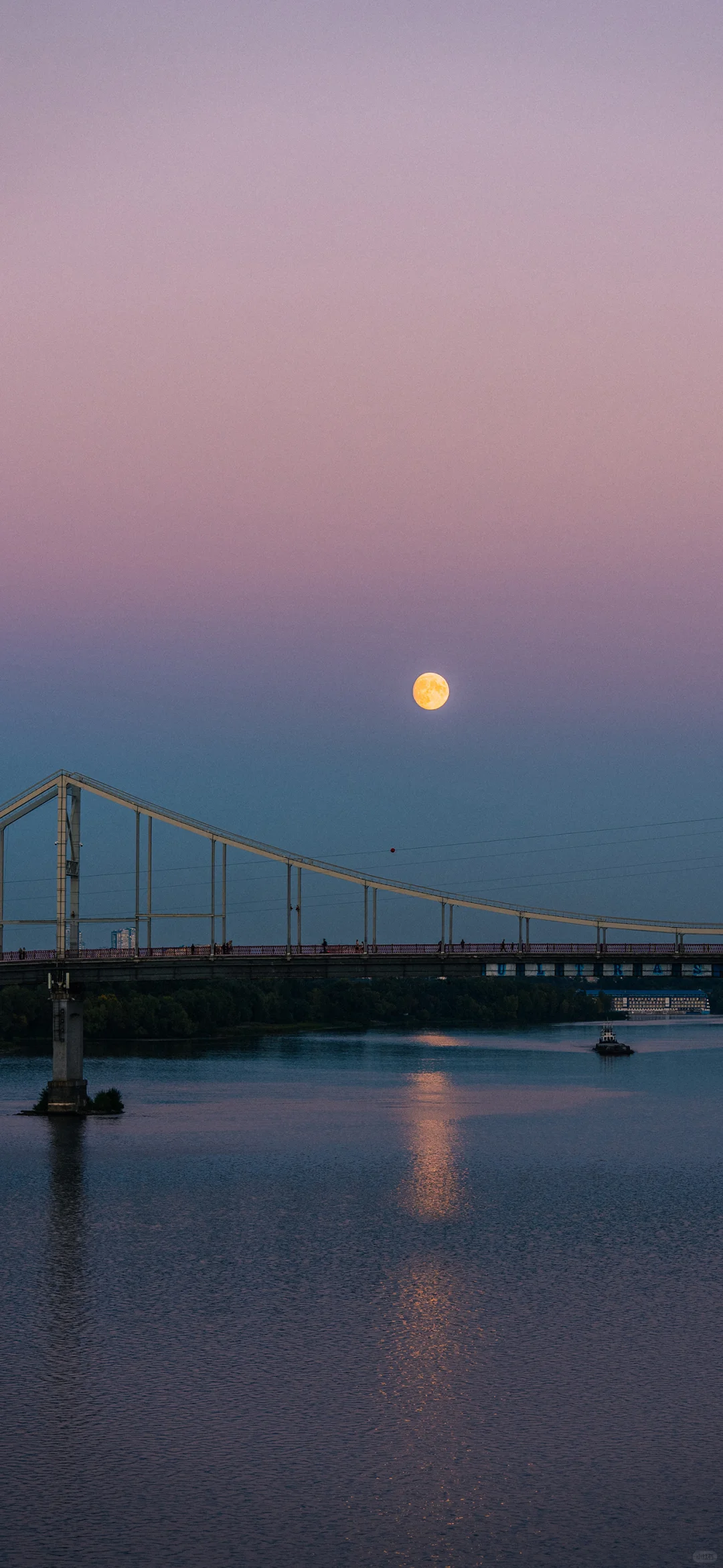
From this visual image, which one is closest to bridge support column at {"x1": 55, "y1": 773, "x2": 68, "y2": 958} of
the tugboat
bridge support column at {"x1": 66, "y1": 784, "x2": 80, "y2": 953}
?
bridge support column at {"x1": 66, "y1": 784, "x2": 80, "y2": 953}

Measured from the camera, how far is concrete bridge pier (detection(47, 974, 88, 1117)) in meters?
78.4

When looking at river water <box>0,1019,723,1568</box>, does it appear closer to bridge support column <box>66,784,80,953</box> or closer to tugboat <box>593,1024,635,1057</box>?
bridge support column <box>66,784,80,953</box>

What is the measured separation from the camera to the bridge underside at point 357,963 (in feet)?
281

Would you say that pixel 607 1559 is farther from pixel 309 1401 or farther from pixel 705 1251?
pixel 705 1251

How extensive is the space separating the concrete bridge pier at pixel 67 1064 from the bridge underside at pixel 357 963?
6.41ft

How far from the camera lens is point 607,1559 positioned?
1911cm

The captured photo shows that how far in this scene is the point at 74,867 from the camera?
8406 cm

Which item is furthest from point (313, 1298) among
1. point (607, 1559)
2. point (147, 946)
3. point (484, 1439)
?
point (147, 946)

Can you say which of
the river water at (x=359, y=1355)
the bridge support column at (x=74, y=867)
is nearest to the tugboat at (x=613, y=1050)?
the bridge support column at (x=74, y=867)

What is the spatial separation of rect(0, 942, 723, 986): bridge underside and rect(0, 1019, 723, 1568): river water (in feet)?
60.7

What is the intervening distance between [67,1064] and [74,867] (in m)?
10.9

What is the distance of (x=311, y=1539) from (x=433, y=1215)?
92.2 feet

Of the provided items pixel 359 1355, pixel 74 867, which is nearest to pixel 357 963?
pixel 74 867

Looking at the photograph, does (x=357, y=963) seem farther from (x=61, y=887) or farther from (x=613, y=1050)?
(x=613, y=1050)
